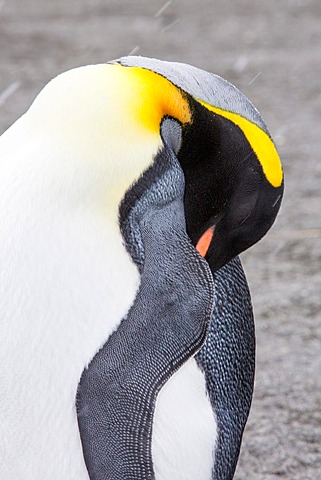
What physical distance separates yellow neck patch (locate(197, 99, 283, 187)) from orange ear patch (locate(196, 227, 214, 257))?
165 mm

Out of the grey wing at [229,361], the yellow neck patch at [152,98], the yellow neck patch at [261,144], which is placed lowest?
the grey wing at [229,361]

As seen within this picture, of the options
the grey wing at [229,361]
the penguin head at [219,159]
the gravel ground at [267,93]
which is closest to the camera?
the penguin head at [219,159]

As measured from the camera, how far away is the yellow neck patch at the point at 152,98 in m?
1.79

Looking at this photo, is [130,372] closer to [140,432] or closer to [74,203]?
[140,432]

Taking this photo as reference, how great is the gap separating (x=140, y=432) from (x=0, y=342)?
0.86 ft

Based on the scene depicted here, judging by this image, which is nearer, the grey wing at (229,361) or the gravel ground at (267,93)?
the grey wing at (229,361)

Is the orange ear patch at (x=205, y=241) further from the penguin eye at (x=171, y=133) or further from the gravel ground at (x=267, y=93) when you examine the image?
the gravel ground at (x=267, y=93)

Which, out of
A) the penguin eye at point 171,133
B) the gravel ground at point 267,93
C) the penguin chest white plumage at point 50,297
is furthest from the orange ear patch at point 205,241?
the gravel ground at point 267,93

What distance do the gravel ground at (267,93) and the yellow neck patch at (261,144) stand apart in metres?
0.81

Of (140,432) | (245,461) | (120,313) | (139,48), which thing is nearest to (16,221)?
(120,313)

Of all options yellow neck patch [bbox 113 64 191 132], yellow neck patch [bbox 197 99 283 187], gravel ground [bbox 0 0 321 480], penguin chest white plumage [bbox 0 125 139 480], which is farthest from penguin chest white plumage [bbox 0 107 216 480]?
gravel ground [bbox 0 0 321 480]

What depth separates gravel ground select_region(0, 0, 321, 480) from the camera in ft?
9.23

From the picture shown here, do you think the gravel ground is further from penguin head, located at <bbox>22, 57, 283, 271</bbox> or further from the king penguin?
the king penguin

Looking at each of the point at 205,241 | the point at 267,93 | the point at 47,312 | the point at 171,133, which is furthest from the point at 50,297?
the point at 267,93
